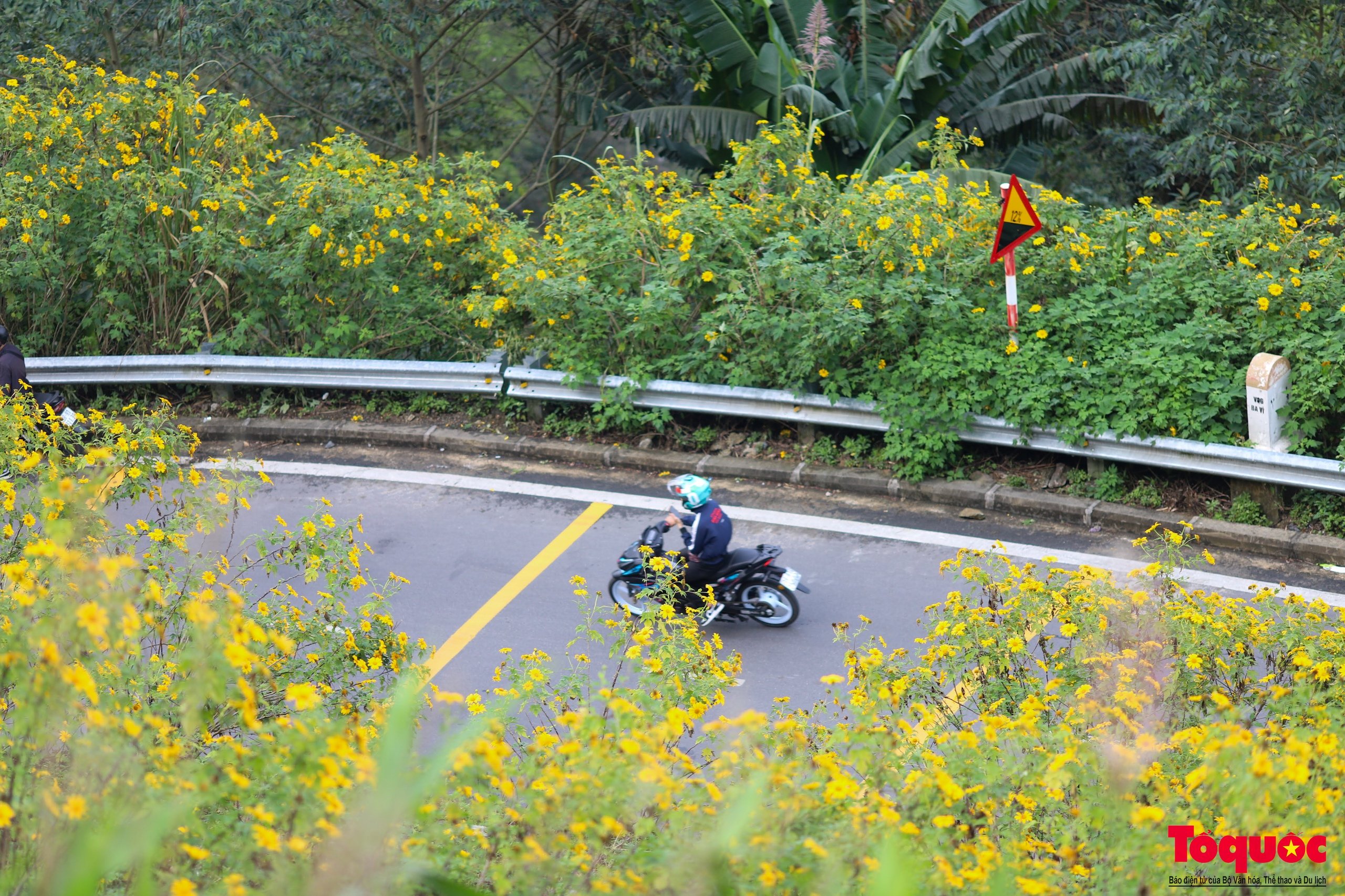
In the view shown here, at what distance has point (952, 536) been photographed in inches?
334

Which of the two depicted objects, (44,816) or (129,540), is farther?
(129,540)

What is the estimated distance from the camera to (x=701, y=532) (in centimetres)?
761

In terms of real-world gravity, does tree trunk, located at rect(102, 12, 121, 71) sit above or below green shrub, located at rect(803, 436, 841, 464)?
above

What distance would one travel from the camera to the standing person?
9758 millimetres

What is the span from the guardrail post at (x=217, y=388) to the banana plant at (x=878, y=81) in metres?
5.03

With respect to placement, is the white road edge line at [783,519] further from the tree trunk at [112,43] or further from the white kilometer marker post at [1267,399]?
the tree trunk at [112,43]

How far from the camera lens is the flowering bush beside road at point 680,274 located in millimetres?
8586

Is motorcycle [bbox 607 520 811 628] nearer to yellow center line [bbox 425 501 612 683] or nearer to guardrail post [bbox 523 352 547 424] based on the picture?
yellow center line [bbox 425 501 612 683]

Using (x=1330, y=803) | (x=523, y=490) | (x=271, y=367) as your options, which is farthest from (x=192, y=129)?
(x=1330, y=803)

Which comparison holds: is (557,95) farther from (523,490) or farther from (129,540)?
(129,540)

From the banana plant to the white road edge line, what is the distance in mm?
5168

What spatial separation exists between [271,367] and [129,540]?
5274 mm

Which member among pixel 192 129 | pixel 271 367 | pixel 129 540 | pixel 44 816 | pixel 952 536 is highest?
pixel 192 129

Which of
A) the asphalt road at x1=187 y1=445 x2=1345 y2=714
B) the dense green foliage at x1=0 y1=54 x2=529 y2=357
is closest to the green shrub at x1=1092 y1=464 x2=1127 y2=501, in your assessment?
the asphalt road at x1=187 y1=445 x2=1345 y2=714
